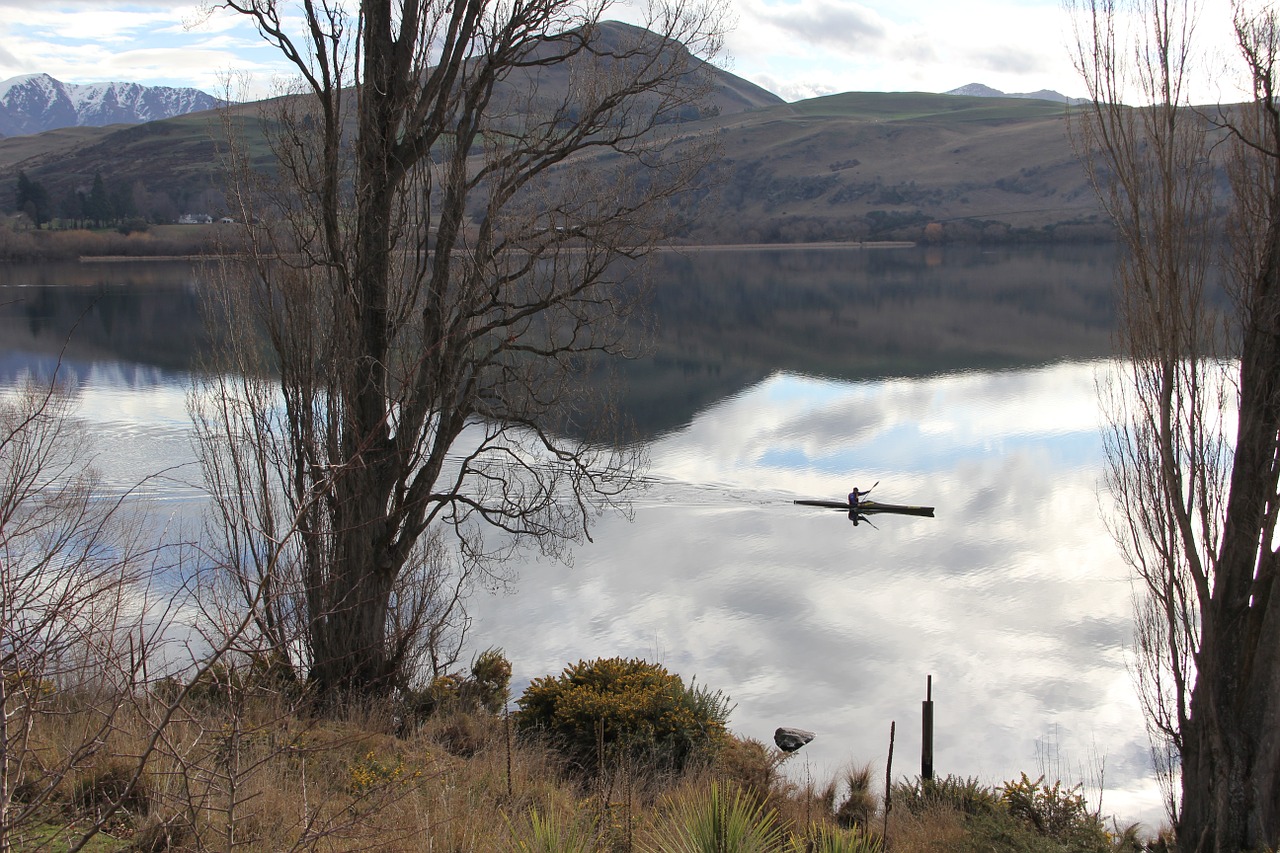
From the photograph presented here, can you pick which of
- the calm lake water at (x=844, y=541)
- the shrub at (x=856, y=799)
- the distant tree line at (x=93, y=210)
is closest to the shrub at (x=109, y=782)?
the calm lake water at (x=844, y=541)

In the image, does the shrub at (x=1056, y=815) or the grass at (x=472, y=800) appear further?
the shrub at (x=1056, y=815)

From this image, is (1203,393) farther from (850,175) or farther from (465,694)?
(850,175)

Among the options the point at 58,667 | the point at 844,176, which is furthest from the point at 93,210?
the point at 844,176

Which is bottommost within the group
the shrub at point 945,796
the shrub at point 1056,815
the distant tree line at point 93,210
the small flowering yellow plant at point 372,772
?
the shrub at point 945,796

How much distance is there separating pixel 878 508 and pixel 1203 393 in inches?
477

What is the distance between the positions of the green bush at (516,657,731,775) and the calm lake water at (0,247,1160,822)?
205 cm

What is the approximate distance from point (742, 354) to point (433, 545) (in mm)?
28180

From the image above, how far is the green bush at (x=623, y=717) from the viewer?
10.0m

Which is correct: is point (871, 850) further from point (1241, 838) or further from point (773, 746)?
point (773, 746)

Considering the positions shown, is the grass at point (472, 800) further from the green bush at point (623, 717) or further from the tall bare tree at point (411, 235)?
the tall bare tree at point (411, 235)

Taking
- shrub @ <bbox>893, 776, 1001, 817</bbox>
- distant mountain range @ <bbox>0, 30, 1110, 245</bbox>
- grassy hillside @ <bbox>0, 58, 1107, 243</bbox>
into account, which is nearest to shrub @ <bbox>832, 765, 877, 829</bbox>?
shrub @ <bbox>893, 776, 1001, 817</bbox>

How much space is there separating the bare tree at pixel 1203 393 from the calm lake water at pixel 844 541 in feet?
10.0

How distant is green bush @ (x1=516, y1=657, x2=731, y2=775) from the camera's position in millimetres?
10039

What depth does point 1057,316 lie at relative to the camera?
48.8 meters
